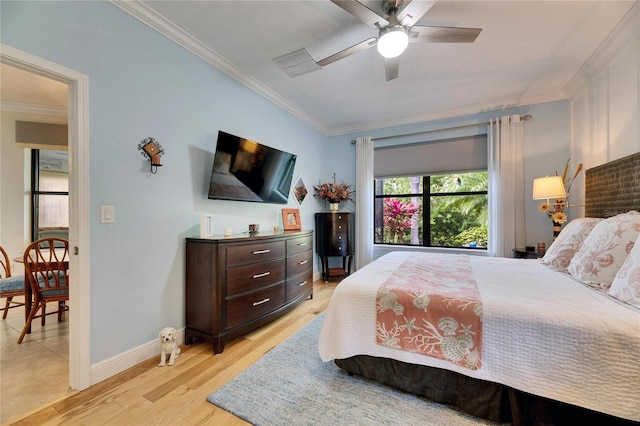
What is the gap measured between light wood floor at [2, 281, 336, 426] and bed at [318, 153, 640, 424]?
0.76 m

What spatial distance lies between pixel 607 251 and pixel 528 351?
3.10ft

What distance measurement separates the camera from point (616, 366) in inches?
39.9

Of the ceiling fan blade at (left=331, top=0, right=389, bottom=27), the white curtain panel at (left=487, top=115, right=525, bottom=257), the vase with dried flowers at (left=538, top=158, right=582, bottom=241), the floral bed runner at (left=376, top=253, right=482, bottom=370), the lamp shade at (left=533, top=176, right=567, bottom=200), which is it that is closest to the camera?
the floral bed runner at (left=376, top=253, right=482, bottom=370)

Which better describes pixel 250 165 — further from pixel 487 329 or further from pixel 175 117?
pixel 487 329

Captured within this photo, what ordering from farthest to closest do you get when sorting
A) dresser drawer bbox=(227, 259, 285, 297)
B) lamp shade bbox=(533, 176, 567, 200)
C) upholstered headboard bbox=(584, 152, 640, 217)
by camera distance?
lamp shade bbox=(533, 176, 567, 200) < dresser drawer bbox=(227, 259, 285, 297) < upholstered headboard bbox=(584, 152, 640, 217)

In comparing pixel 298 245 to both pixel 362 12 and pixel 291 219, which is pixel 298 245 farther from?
pixel 362 12

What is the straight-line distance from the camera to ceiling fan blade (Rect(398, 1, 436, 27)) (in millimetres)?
1566

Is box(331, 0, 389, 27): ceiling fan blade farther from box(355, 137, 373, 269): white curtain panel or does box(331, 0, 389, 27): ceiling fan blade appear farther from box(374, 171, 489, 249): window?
box(374, 171, 489, 249): window

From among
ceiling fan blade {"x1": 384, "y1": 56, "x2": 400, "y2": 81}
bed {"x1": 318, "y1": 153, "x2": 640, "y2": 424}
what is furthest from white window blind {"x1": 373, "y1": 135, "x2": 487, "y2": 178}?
bed {"x1": 318, "y1": 153, "x2": 640, "y2": 424}

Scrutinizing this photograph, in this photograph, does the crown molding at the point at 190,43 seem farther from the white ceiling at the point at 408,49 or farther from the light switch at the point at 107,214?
the light switch at the point at 107,214

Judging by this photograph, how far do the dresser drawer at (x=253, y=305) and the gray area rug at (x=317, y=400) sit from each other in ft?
1.49

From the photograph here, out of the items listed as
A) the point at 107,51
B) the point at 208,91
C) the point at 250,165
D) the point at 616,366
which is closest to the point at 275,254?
the point at 250,165

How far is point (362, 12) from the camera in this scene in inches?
65.2

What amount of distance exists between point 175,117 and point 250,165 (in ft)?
2.71
